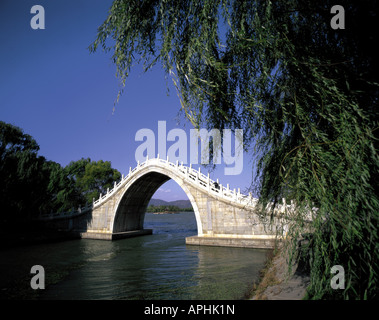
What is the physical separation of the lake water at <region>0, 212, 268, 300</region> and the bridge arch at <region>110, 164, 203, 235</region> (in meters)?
9.10

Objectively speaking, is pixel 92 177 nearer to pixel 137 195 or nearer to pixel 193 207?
pixel 137 195

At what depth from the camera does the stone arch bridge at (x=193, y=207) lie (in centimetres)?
1853

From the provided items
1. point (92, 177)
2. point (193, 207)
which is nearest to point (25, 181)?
point (193, 207)

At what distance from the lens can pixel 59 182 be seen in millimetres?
28906

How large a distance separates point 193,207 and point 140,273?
10.2m

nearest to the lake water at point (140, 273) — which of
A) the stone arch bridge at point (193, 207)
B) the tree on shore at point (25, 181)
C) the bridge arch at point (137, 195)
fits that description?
the stone arch bridge at point (193, 207)

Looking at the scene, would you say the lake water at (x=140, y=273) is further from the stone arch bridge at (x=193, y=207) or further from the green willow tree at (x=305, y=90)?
the green willow tree at (x=305, y=90)

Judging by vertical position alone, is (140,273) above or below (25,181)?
below

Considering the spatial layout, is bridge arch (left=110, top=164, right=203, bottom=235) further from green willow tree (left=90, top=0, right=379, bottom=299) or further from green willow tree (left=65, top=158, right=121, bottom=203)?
green willow tree (left=90, top=0, right=379, bottom=299)

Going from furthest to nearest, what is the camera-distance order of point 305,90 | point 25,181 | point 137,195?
point 137,195 < point 25,181 < point 305,90

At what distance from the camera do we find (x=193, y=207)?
70.9 feet

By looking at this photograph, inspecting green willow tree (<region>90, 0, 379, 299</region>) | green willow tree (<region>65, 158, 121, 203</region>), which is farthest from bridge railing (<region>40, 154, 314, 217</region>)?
green willow tree (<region>65, 158, 121, 203</region>)

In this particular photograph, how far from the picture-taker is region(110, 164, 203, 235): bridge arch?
1015 inches
